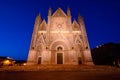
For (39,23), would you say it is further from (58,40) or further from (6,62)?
(6,62)

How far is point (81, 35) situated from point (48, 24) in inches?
321

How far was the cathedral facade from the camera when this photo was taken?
1017 inches

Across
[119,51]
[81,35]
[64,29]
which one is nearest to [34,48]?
[64,29]

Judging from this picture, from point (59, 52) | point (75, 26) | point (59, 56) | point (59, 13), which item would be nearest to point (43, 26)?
point (59, 13)

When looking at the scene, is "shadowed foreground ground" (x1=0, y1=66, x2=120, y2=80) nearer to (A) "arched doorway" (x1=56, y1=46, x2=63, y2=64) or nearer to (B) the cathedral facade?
(B) the cathedral facade

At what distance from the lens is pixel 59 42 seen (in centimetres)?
2805

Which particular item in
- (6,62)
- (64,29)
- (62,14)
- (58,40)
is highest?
(62,14)

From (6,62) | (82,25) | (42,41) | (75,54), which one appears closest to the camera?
(75,54)

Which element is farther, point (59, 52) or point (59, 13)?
point (59, 13)

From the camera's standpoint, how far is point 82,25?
2944 cm

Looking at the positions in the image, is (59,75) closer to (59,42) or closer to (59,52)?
(59,52)

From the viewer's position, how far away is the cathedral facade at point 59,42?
1017 inches

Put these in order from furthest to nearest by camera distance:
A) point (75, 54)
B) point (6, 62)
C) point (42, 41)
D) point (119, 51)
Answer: point (119, 51)
point (6, 62)
point (42, 41)
point (75, 54)

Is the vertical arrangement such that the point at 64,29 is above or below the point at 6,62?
above
